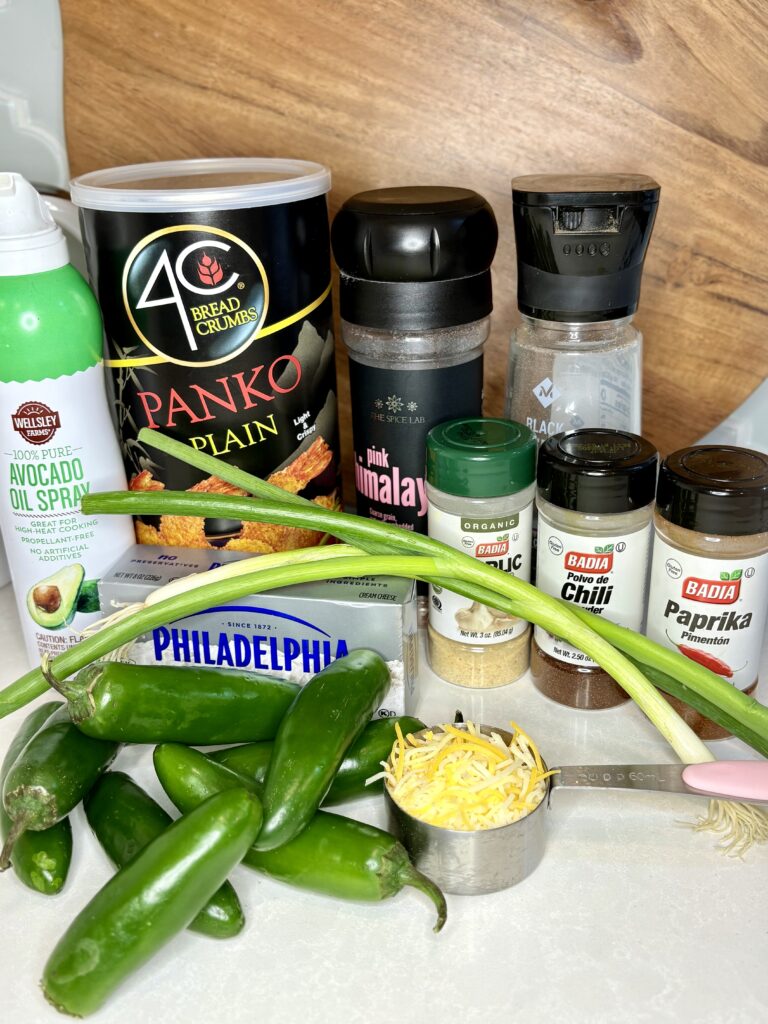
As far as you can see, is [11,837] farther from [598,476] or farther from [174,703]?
[598,476]

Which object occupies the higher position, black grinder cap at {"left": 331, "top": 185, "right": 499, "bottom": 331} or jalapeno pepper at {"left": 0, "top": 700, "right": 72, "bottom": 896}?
black grinder cap at {"left": 331, "top": 185, "right": 499, "bottom": 331}

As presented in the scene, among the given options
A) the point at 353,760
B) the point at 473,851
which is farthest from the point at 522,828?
the point at 353,760

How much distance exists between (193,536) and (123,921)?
0.39 metres

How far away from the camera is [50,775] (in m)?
0.66

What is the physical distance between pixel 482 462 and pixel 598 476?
9cm

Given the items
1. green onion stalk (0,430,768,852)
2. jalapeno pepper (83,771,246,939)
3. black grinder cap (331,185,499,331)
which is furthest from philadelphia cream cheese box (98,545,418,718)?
black grinder cap (331,185,499,331)

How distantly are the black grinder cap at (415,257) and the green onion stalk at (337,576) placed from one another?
0.61ft

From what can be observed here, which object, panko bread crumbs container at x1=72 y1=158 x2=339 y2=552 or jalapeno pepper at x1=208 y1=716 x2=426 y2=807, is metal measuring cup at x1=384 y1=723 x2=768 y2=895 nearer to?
jalapeno pepper at x1=208 y1=716 x2=426 y2=807

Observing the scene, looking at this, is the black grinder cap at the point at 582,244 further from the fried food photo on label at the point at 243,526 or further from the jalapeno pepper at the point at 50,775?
the jalapeno pepper at the point at 50,775

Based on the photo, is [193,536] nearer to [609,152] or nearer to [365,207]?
[365,207]

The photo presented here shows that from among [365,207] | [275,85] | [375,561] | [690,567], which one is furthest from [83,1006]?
[275,85]

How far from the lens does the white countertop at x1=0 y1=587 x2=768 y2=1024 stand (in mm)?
564

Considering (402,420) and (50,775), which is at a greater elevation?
(402,420)

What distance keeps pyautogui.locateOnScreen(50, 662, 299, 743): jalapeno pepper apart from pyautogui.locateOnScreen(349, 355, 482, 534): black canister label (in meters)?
0.23
